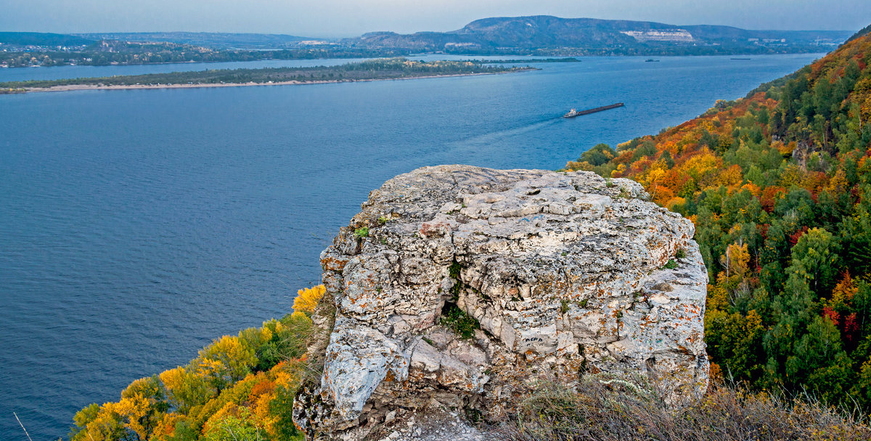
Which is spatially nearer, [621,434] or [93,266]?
[621,434]

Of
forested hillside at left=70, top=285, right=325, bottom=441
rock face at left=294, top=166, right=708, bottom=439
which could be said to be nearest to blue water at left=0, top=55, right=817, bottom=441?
forested hillside at left=70, top=285, right=325, bottom=441

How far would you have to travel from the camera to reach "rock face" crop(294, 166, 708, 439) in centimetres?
1041

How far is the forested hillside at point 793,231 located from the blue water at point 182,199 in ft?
97.8

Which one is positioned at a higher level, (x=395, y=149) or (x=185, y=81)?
(x=185, y=81)

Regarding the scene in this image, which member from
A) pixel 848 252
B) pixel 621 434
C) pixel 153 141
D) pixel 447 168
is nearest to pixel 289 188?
pixel 153 141

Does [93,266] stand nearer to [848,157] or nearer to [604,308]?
[604,308]

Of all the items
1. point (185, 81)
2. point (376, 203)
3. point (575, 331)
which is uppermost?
point (185, 81)

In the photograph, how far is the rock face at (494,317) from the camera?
410 inches

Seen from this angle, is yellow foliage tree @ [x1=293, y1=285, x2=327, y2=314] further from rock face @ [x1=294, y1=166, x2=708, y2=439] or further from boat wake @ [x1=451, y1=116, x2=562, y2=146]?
boat wake @ [x1=451, y1=116, x2=562, y2=146]

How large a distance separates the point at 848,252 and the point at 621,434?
2498 centimetres

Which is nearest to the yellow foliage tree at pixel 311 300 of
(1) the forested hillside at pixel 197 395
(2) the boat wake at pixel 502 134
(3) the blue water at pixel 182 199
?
(1) the forested hillside at pixel 197 395

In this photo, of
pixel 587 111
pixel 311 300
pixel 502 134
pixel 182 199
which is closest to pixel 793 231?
pixel 311 300

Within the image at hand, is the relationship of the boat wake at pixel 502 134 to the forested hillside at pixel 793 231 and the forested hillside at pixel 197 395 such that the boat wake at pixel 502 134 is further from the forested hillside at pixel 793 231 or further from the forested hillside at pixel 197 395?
the forested hillside at pixel 197 395

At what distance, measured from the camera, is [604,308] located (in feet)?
35.9
